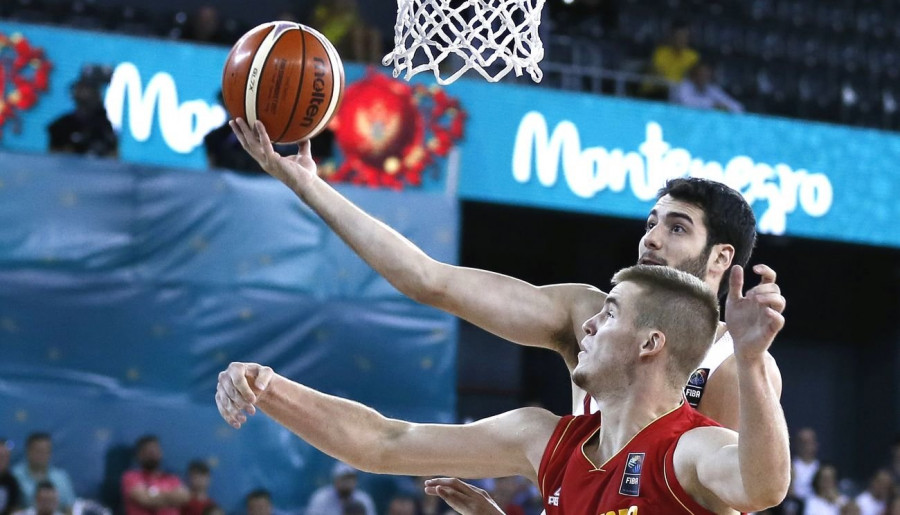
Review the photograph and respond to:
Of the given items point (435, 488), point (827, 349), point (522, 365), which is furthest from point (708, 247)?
point (827, 349)

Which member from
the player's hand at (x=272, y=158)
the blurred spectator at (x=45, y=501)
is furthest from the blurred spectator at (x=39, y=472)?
the player's hand at (x=272, y=158)

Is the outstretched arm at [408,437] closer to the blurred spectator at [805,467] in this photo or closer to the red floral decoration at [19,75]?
the red floral decoration at [19,75]

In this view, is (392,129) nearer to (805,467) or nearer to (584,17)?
(584,17)

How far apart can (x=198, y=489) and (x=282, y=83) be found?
5.26 m

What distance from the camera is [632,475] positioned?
2.79m

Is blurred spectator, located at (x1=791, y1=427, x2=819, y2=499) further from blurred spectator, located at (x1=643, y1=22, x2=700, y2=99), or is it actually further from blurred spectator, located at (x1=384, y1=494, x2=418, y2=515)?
blurred spectator, located at (x1=384, y1=494, x2=418, y2=515)

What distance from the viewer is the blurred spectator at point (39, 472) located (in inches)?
322

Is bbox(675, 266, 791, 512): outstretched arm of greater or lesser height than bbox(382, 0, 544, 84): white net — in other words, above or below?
below

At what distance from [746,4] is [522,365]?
167 inches

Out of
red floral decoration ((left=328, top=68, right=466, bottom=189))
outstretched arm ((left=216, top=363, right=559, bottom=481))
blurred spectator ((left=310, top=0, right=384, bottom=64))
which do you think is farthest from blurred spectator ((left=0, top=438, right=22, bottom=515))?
outstretched arm ((left=216, top=363, right=559, bottom=481))

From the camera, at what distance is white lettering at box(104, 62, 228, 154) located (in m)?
9.41

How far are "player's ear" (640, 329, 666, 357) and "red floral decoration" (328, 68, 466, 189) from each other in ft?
23.0

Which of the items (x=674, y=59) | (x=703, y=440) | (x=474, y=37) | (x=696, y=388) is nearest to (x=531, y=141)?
(x=674, y=59)

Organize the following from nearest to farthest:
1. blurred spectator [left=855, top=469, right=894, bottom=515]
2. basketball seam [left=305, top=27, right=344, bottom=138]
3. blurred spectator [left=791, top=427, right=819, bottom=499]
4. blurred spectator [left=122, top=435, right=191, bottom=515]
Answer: basketball seam [left=305, top=27, right=344, bottom=138] → blurred spectator [left=122, top=435, right=191, bottom=515] → blurred spectator [left=855, top=469, right=894, bottom=515] → blurred spectator [left=791, top=427, right=819, bottom=499]
